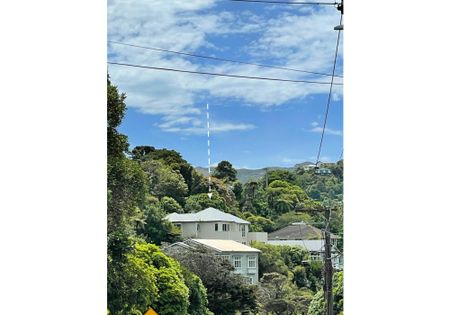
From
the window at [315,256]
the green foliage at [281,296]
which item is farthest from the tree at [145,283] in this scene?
the window at [315,256]

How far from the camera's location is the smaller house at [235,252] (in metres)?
4.91

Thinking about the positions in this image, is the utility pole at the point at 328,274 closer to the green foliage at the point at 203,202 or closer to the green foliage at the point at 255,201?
the green foliage at the point at 255,201

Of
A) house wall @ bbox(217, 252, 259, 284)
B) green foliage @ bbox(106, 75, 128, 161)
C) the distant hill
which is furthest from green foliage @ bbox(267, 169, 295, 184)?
green foliage @ bbox(106, 75, 128, 161)

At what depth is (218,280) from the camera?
503 cm

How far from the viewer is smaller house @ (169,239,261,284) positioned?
4910 millimetres

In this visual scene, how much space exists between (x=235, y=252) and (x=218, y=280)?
0.23m

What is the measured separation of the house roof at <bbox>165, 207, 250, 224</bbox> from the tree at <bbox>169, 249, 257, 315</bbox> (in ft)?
0.67

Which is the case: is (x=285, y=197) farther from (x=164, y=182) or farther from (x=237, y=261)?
(x=164, y=182)
